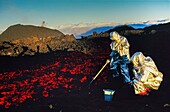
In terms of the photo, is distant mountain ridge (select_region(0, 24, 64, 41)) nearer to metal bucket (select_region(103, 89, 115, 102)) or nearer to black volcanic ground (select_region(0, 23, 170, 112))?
black volcanic ground (select_region(0, 23, 170, 112))

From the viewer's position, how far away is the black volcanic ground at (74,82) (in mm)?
6344

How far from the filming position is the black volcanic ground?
6.34 m

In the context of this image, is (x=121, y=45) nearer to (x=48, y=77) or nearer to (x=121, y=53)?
(x=121, y=53)

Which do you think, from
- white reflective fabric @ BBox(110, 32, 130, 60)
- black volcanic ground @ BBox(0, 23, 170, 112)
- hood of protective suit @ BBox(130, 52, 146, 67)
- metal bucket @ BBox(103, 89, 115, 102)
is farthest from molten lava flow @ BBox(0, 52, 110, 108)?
hood of protective suit @ BBox(130, 52, 146, 67)

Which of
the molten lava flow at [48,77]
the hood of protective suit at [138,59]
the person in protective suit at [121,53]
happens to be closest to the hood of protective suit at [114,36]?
the person in protective suit at [121,53]

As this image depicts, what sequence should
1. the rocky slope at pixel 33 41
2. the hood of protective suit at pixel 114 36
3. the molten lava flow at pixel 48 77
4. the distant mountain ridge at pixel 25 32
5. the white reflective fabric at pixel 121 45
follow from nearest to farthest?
the hood of protective suit at pixel 114 36 → the white reflective fabric at pixel 121 45 → the molten lava flow at pixel 48 77 → the distant mountain ridge at pixel 25 32 → the rocky slope at pixel 33 41

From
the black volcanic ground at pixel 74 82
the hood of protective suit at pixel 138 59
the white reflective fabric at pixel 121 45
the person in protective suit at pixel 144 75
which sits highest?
the white reflective fabric at pixel 121 45

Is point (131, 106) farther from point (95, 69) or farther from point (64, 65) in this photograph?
point (64, 65)

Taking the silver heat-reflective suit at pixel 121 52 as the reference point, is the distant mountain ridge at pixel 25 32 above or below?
above

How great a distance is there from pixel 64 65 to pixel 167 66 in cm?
352

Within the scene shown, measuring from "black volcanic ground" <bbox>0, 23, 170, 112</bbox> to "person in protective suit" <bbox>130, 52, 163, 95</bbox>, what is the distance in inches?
11.0

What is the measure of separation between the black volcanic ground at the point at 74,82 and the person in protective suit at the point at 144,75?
28 cm

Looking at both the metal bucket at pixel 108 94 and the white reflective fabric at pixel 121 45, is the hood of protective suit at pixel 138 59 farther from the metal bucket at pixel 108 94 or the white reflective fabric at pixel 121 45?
the white reflective fabric at pixel 121 45

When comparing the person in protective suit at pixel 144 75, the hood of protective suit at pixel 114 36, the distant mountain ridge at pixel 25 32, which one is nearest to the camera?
the person in protective suit at pixel 144 75
